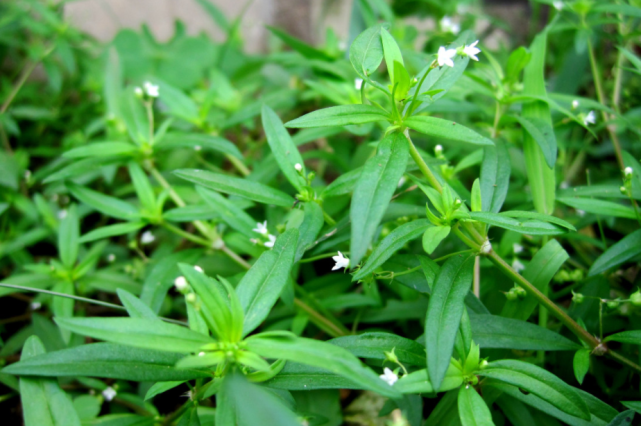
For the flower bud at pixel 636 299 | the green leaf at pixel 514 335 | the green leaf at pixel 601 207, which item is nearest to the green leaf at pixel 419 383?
the green leaf at pixel 514 335

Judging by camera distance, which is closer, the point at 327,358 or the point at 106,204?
the point at 327,358

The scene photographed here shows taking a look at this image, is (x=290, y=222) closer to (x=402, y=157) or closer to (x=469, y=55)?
(x=402, y=157)

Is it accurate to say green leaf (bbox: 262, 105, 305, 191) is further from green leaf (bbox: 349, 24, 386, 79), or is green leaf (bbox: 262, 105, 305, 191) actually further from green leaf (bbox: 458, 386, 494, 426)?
green leaf (bbox: 458, 386, 494, 426)

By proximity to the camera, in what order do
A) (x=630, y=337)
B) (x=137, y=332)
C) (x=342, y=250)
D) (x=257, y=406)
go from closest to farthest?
(x=257, y=406)
(x=137, y=332)
(x=630, y=337)
(x=342, y=250)

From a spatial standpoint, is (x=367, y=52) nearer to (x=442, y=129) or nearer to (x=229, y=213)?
(x=442, y=129)

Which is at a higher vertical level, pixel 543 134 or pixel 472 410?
pixel 543 134

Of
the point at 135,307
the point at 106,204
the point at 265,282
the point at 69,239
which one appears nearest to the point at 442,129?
the point at 265,282

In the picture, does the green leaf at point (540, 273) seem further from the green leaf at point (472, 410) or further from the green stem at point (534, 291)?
the green leaf at point (472, 410)
